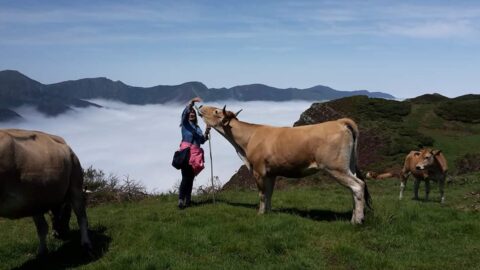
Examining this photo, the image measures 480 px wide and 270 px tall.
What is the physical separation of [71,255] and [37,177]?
1962 mm

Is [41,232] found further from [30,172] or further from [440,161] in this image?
[440,161]

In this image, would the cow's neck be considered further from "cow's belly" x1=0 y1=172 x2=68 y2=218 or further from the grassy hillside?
the grassy hillside

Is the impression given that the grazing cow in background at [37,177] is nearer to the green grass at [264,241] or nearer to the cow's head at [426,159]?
the green grass at [264,241]

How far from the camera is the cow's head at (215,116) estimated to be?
1341 cm

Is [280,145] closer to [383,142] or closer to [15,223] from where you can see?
[15,223]

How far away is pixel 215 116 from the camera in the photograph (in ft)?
44.5

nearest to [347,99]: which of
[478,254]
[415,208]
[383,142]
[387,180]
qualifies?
[383,142]

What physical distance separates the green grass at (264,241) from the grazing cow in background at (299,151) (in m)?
0.67

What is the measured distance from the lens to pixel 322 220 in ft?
38.8

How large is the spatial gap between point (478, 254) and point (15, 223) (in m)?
10.9

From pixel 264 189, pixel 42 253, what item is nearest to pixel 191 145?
pixel 264 189

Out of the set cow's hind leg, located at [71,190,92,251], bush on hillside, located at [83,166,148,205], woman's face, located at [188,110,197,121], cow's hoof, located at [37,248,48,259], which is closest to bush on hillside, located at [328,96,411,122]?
bush on hillside, located at [83,166,148,205]

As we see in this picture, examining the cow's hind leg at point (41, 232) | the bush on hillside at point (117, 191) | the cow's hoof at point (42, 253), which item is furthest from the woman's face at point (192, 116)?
the bush on hillside at point (117, 191)

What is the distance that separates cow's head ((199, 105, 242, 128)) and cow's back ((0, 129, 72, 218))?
4.84m
